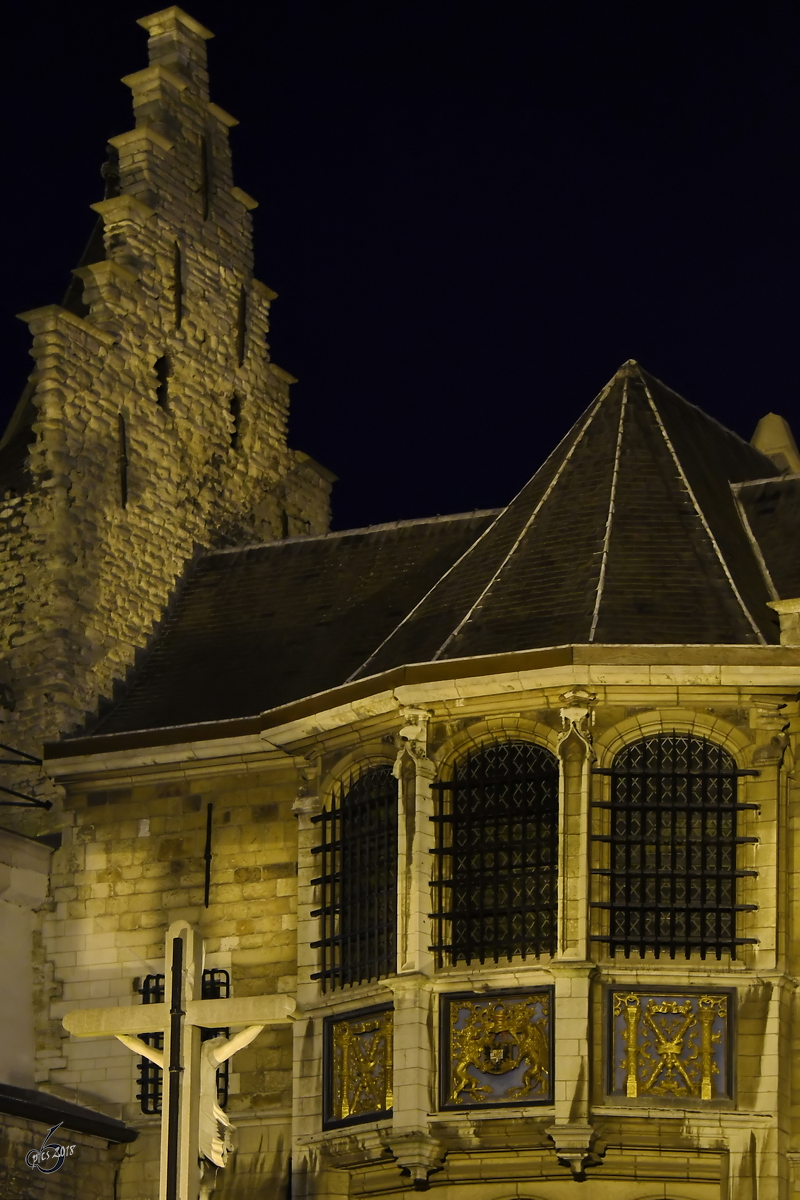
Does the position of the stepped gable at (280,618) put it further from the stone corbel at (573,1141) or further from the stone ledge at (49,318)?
the stone corbel at (573,1141)

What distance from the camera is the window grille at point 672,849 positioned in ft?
93.3

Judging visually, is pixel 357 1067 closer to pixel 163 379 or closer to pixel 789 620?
pixel 789 620

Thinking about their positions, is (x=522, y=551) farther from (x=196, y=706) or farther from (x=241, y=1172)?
(x=241, y=1172)

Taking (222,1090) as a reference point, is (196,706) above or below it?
above

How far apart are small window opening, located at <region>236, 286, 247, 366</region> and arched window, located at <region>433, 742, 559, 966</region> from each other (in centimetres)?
1086

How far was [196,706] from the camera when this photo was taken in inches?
1313

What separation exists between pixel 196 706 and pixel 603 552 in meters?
5.81

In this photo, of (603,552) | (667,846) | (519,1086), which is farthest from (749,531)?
(519,1086)

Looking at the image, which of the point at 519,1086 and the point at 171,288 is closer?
the point at 519,1086

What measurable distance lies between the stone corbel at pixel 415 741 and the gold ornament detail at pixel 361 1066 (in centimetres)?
255

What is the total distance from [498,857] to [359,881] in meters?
1.78

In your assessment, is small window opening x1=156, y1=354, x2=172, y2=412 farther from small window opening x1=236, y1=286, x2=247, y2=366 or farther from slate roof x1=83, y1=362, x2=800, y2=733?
slate roof x1=83, y1=362, x2=800, y2=733

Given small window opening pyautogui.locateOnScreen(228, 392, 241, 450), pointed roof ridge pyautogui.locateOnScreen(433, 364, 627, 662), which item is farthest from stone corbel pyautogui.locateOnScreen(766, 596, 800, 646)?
small window opening pyautogui.locateOnScreen(228, 392, 241, 450)

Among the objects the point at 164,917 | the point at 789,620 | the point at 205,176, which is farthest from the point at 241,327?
the point at 789,620
